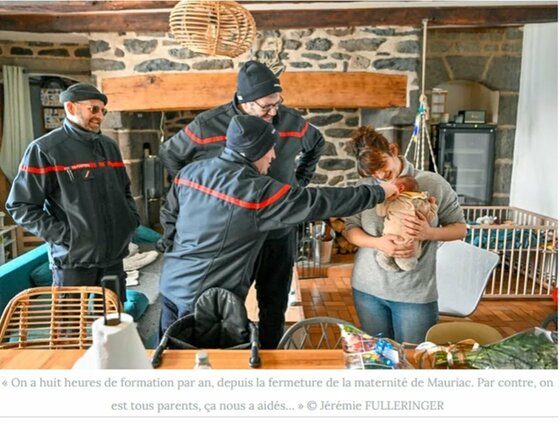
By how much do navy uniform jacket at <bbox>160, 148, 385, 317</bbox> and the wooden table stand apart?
288 mm

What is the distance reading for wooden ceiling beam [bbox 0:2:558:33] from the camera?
3.04 metres

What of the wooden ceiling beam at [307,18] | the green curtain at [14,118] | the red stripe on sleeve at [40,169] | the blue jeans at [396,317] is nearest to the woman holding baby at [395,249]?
the blue jeans at [396,317]

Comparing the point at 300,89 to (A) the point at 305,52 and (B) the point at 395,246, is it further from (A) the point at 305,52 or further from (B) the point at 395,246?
(B) the point at 395,246

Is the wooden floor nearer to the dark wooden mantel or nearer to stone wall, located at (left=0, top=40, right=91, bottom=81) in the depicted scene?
the dark wooden mantel

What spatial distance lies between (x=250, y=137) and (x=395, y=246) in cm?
49

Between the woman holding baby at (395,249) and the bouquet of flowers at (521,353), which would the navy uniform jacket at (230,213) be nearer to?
the woman holding baby at (395,249)

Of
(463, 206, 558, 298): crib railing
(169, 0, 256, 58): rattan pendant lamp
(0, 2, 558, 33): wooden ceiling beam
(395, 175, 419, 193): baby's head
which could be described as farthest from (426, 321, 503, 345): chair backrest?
(0, 2, 558, 33): wooden ceiling beam

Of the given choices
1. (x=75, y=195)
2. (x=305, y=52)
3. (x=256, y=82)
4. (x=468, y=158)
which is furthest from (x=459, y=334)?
(x=468, y=158)

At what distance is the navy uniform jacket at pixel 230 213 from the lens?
1210mm

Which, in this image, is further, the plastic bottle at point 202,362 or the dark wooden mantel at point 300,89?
the dark wooden mantel at point 300,89

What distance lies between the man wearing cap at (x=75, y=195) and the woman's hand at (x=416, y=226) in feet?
3.46

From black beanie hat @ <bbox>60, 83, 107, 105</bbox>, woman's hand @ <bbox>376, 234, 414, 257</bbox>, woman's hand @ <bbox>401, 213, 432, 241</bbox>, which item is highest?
black beanie hat @ <bbox>60, 83, 107, 105</bbox>

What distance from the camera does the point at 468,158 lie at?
4.03m

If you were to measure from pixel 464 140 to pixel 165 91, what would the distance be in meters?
2.47
